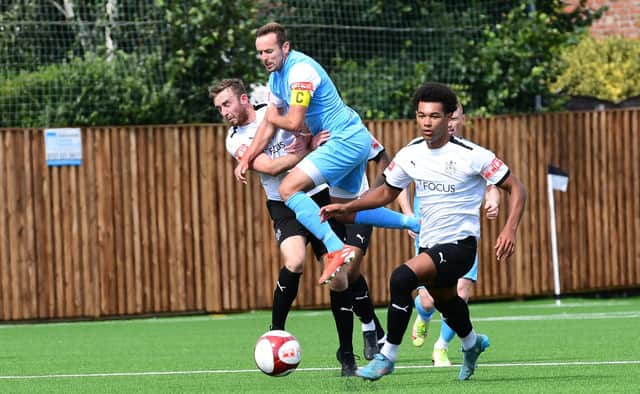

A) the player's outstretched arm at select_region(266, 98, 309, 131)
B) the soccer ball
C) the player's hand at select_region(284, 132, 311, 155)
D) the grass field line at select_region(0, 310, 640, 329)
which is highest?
the player's outstretched arm at select_region(266, 98, 309, 131)

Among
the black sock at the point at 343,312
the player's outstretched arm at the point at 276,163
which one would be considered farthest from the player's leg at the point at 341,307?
the player's outstretched arm at the point at 276,163

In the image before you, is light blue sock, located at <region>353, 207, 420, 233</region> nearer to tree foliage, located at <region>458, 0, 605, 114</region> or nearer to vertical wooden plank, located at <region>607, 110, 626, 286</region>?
vertical wooden plank, located at <region>607, 110, 626, 286</region>

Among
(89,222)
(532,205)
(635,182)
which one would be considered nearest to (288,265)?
(89,222)

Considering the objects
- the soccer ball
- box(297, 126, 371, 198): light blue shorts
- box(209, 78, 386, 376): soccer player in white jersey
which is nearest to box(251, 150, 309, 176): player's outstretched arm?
box(209, 78, 386, 376): soccer player in white jersey

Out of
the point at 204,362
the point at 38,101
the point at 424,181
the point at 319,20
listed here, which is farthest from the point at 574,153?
the point at 424,181

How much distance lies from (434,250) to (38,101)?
1246cm

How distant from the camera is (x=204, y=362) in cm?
1162

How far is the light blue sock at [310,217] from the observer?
31.2 ft

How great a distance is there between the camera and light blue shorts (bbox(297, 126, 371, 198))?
973cm

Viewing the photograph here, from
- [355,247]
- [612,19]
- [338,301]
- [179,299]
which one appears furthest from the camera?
[612,19]

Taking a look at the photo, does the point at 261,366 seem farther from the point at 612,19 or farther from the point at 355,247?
the point at 612,19

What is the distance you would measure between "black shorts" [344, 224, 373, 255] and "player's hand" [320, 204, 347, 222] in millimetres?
1840

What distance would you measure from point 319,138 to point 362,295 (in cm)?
162

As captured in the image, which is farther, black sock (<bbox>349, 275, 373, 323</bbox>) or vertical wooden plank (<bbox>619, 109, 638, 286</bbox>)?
vertical wooden plank (<bbox>619, 109, 638, 286</bbox>)
